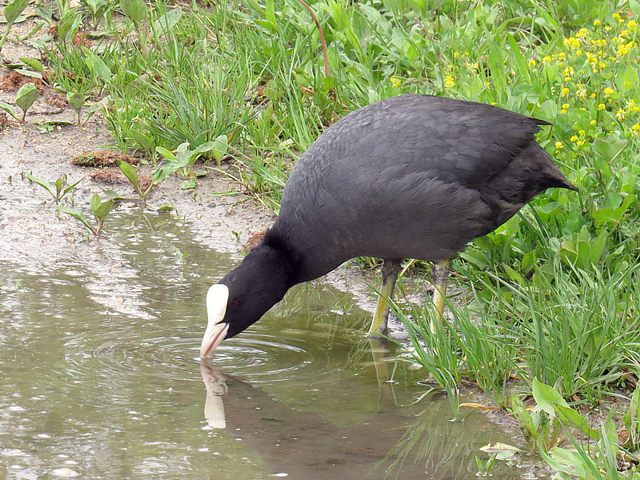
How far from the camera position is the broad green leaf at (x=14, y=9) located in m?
7.68

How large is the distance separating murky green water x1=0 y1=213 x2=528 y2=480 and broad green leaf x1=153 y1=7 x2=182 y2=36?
2.13 metres

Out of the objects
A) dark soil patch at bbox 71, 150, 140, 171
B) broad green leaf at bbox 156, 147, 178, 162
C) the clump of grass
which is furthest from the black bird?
dark soil patch at bbox 71, 150, 140, 171

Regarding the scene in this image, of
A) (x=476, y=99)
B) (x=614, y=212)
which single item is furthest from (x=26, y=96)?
(x=614, y=212)

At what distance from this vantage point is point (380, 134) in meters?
5.02

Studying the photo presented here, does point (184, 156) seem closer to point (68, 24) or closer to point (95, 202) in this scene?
point (95, 202)

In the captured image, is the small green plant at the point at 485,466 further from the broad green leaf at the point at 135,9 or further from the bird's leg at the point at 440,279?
the broad green leaf at the point at 135,9

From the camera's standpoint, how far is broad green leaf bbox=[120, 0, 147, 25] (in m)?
7.54

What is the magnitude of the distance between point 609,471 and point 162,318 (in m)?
2.55

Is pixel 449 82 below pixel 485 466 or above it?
above

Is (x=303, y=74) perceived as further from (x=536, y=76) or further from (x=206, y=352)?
(x=206, y=352)

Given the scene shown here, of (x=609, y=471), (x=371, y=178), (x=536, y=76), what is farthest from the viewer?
(x=536, y=76)

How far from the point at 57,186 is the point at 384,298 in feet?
7.35

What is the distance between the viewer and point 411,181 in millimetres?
4875

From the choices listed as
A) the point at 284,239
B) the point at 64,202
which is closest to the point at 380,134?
the point at 284,239
